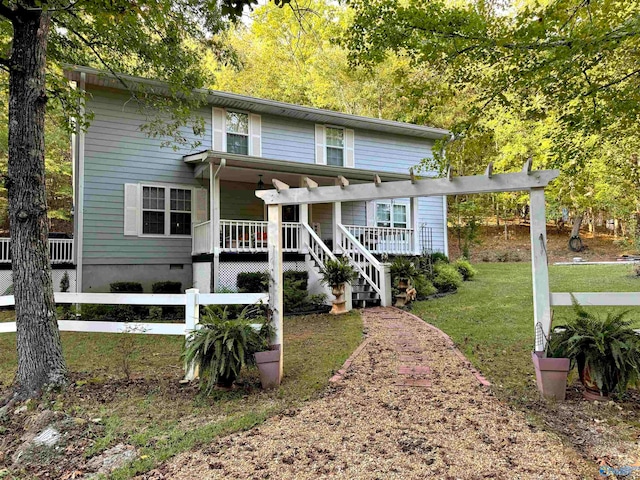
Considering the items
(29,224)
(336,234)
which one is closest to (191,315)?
(29,224)


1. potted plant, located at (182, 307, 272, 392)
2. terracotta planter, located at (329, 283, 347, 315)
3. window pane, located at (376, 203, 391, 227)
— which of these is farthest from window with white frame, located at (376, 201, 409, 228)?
potted plant, located at (182, 307, 272, 392)

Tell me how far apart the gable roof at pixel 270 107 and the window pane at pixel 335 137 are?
10.2 inches

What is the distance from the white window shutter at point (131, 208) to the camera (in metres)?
11.1

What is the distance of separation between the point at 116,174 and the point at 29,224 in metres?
7.15

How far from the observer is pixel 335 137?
1437 centimetres

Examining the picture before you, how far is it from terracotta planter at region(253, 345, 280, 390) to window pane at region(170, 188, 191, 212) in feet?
27.7

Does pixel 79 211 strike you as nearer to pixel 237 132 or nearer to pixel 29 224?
pixel 237 132

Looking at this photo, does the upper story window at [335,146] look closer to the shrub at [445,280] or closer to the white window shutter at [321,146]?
the white window shutter at [321,146]

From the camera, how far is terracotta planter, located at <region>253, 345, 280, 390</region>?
14.3ft

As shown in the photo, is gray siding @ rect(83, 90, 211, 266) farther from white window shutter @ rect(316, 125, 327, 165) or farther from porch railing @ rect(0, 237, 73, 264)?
white window shutter @ rect(316, 125, 327, 165)

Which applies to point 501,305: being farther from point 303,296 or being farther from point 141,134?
point 141,134

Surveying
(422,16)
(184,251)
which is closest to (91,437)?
(422,16)

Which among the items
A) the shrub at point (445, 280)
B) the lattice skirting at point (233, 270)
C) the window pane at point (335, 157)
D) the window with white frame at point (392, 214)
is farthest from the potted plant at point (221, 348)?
the window with white frame at point (392, 214)

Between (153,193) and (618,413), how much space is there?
11.2 meters
